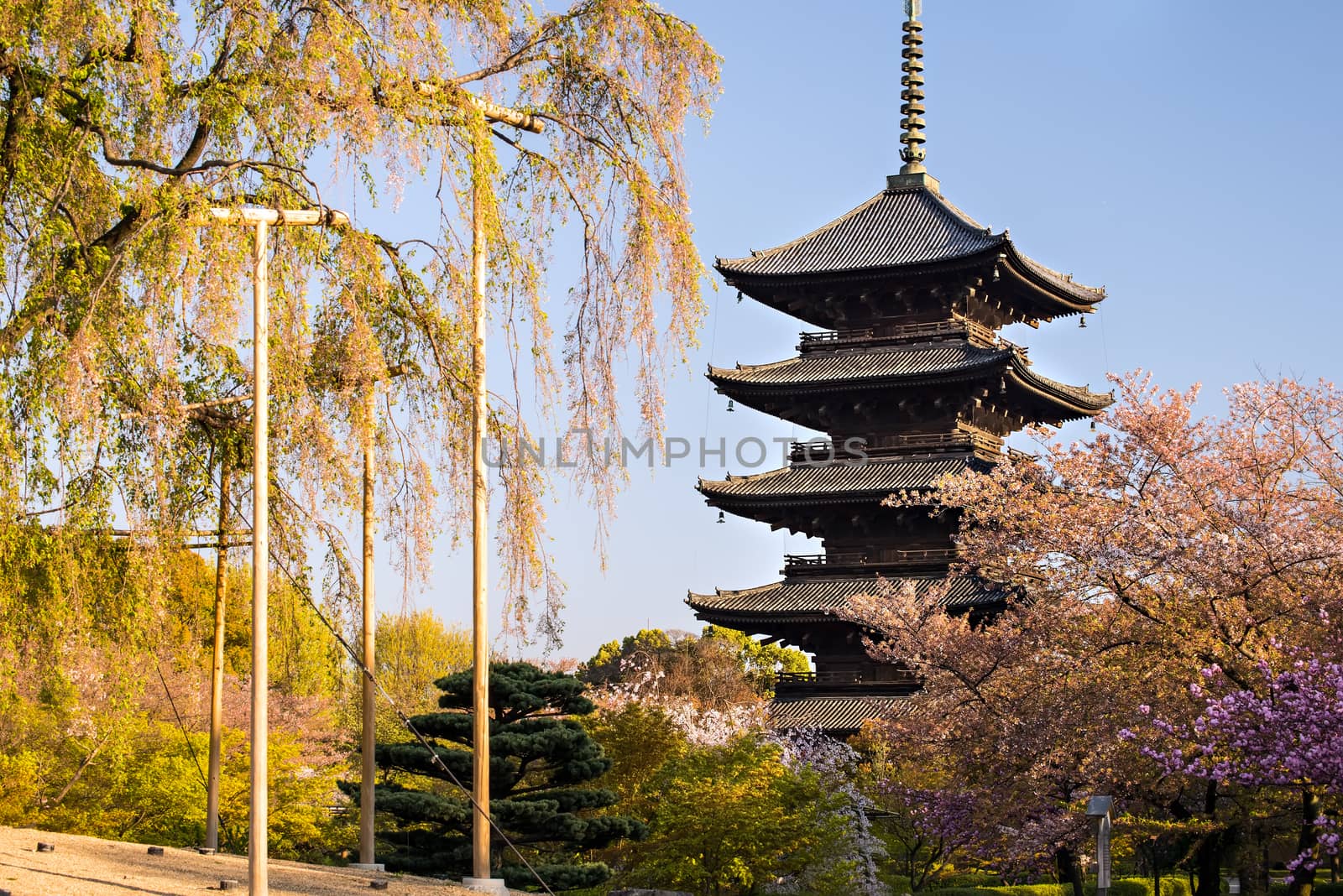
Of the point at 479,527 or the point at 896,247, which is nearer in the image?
the point at 479,527

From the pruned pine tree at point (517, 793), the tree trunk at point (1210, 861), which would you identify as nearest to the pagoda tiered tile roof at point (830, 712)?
the pruned pine tree at point (517, 793)

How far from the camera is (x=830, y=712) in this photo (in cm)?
3178

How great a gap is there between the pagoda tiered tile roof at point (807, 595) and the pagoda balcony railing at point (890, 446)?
2.94 m

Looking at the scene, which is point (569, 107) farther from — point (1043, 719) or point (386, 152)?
point (1043, 719)

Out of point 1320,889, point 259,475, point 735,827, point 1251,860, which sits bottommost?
point 1320,889

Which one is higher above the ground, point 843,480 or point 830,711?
point 843,480

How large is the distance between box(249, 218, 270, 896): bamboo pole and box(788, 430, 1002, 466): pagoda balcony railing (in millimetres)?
24784

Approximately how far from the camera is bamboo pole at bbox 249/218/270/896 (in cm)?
955

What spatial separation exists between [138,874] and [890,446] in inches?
991

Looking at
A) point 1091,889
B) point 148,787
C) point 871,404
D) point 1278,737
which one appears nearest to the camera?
point 1278,737

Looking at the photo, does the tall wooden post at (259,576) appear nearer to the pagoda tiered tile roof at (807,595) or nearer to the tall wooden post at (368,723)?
the tall wooden post at (368,723)

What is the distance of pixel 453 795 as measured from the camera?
2427 cm

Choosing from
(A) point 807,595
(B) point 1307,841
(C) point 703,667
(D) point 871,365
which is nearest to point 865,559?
(A) point 807,595

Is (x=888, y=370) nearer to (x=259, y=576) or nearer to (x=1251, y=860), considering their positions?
(x=1251, y=860)
